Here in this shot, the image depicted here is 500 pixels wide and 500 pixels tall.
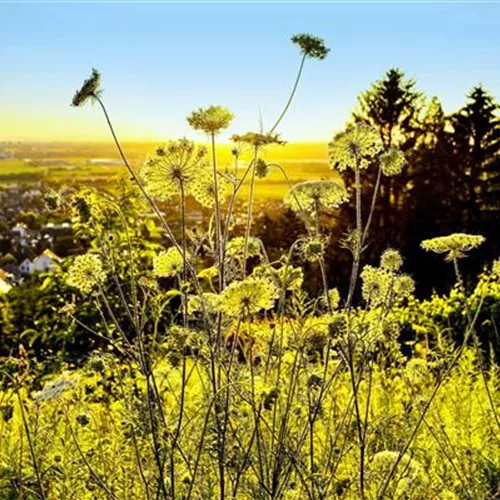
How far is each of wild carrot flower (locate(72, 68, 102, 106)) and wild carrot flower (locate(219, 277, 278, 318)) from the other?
53cm

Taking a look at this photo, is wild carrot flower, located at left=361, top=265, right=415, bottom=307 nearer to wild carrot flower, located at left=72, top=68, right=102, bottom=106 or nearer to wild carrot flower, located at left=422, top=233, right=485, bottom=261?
wild carrot flower, located at left=422, top=233, right=485, bottom=261

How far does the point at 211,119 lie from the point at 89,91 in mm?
283

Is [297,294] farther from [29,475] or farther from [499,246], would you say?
[499,246]

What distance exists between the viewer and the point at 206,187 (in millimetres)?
2135

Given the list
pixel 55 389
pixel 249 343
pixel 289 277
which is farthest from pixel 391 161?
pixel 55 389

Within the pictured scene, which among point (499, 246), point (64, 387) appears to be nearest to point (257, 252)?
point (64, 387)

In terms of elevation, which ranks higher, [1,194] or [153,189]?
[153,189]

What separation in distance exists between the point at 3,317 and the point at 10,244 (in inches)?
918

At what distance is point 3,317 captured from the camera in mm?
7715

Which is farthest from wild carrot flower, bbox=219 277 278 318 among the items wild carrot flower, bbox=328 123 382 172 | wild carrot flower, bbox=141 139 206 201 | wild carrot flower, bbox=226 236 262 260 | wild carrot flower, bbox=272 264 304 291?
wild carrot flower, bbox=328 123 382 172

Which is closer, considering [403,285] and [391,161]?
[391,161]

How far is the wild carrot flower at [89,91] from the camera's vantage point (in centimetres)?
187

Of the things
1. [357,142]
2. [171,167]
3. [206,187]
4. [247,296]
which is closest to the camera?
[247,296]

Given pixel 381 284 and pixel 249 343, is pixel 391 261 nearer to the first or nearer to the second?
pixel 381 284
